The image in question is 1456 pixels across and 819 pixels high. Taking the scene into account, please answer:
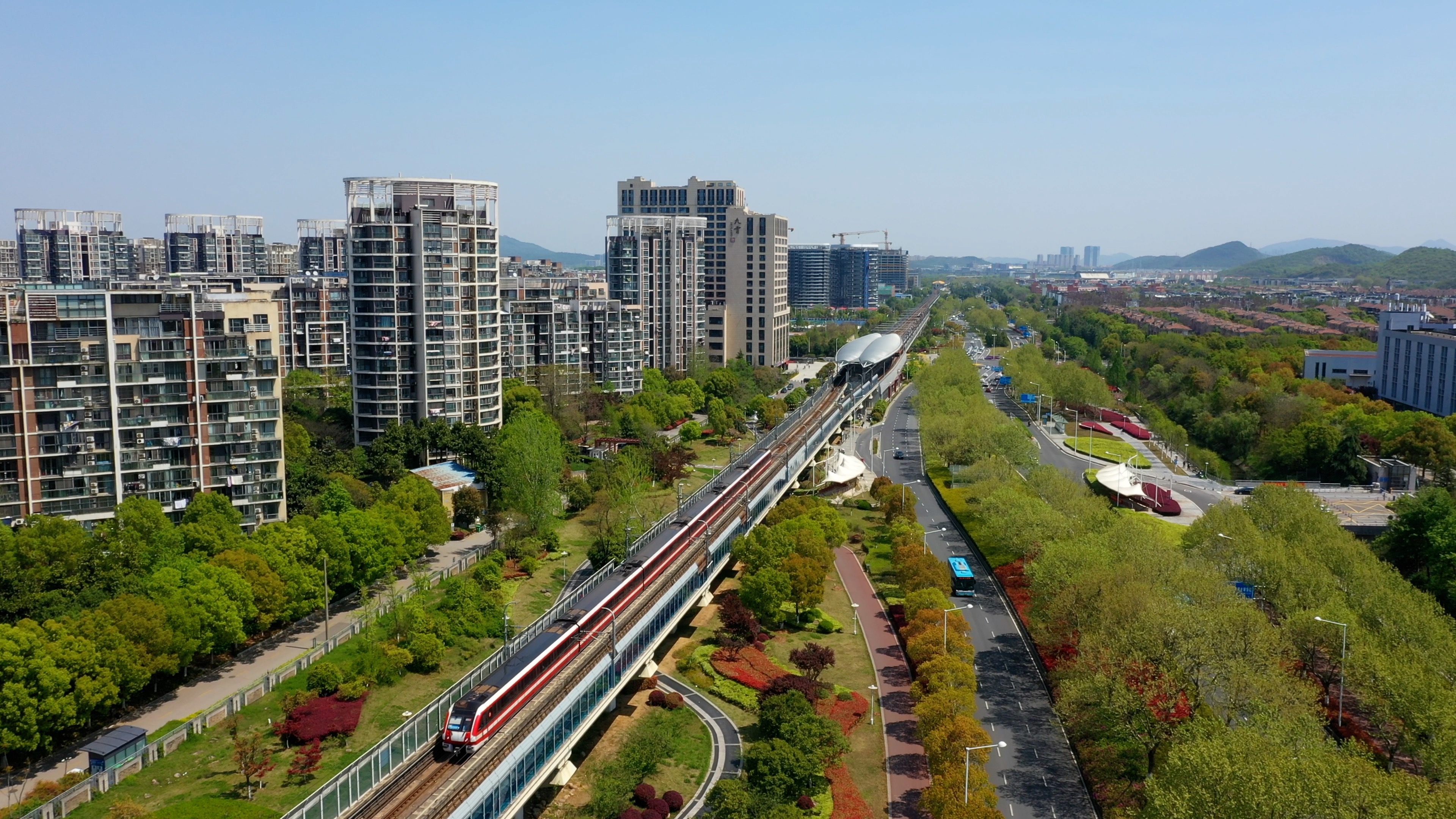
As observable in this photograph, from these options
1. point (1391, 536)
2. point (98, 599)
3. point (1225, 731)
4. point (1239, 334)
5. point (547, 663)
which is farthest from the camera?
point (1239, 334)

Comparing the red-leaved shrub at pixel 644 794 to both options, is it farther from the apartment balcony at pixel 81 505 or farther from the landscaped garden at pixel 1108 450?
the landscaped garden at pixel 1108 450

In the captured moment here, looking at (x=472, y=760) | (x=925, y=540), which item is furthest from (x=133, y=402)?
(x=925, y=540)

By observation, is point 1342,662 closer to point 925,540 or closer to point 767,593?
point 767,593

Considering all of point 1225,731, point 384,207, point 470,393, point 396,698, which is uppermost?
point 384,207

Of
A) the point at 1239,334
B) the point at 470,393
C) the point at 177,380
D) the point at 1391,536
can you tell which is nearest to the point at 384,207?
the point at 470,393

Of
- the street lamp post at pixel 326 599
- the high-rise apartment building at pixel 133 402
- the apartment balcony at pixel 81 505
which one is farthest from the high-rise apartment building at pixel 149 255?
the street lamp post at pixel 326 599

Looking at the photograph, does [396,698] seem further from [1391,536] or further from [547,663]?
[1391,536]
